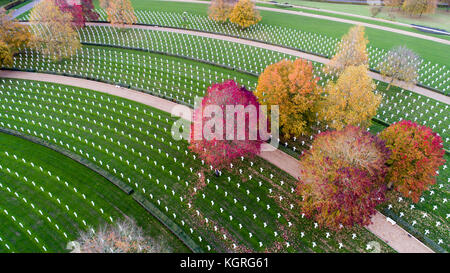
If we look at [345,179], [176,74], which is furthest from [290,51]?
[345,179]

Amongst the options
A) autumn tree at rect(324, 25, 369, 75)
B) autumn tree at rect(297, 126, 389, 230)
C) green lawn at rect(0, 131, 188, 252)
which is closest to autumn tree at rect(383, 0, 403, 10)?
autumn tree at rect(324, 25, 369, 75)

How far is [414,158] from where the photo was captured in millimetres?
31719

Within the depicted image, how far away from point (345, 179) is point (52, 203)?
3559 centimetres

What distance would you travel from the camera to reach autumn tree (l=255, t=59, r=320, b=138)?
133ft

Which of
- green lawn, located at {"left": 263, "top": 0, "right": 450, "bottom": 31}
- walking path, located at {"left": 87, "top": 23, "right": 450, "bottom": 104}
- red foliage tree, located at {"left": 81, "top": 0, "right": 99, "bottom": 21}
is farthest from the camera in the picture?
green lawn, located at {"left": 263, "top": 0, "right": 450, "bottom": 31}

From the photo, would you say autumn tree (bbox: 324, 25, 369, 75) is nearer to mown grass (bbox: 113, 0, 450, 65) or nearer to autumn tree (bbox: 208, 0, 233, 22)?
mown grass (bbox: 113, 0, 450, 65)

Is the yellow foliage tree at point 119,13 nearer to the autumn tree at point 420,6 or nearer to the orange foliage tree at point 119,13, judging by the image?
the orange foliage tree at point 119,13

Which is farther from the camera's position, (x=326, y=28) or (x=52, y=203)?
(x=326, y=28)

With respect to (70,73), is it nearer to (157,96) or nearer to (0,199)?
(157,96)

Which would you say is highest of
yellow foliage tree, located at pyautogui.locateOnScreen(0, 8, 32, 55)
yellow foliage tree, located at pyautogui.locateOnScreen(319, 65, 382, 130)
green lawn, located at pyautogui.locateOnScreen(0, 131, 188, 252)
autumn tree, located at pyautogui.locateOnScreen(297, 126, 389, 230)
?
yellow foliage tree, located at pyautogui.locateOnScreen(0, 8, 32, 55)

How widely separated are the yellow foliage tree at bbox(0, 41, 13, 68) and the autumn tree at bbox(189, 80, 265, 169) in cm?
5184

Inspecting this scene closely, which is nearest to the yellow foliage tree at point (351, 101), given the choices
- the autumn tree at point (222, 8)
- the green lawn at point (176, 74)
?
the green lawn at point (176, 74)

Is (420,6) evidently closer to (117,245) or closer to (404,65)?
(404,65)

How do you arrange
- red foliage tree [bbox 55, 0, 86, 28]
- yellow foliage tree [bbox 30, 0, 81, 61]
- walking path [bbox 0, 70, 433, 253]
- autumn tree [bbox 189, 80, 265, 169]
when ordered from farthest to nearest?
red foliage tree [bbox 55, 0, 86, 28] < yellow foliage tree [bbox 30, 0, 81, 61] < autumn tree [bbox 189, 80, 265, 169] < walking path [bbox 0, 70, 433, 253]
